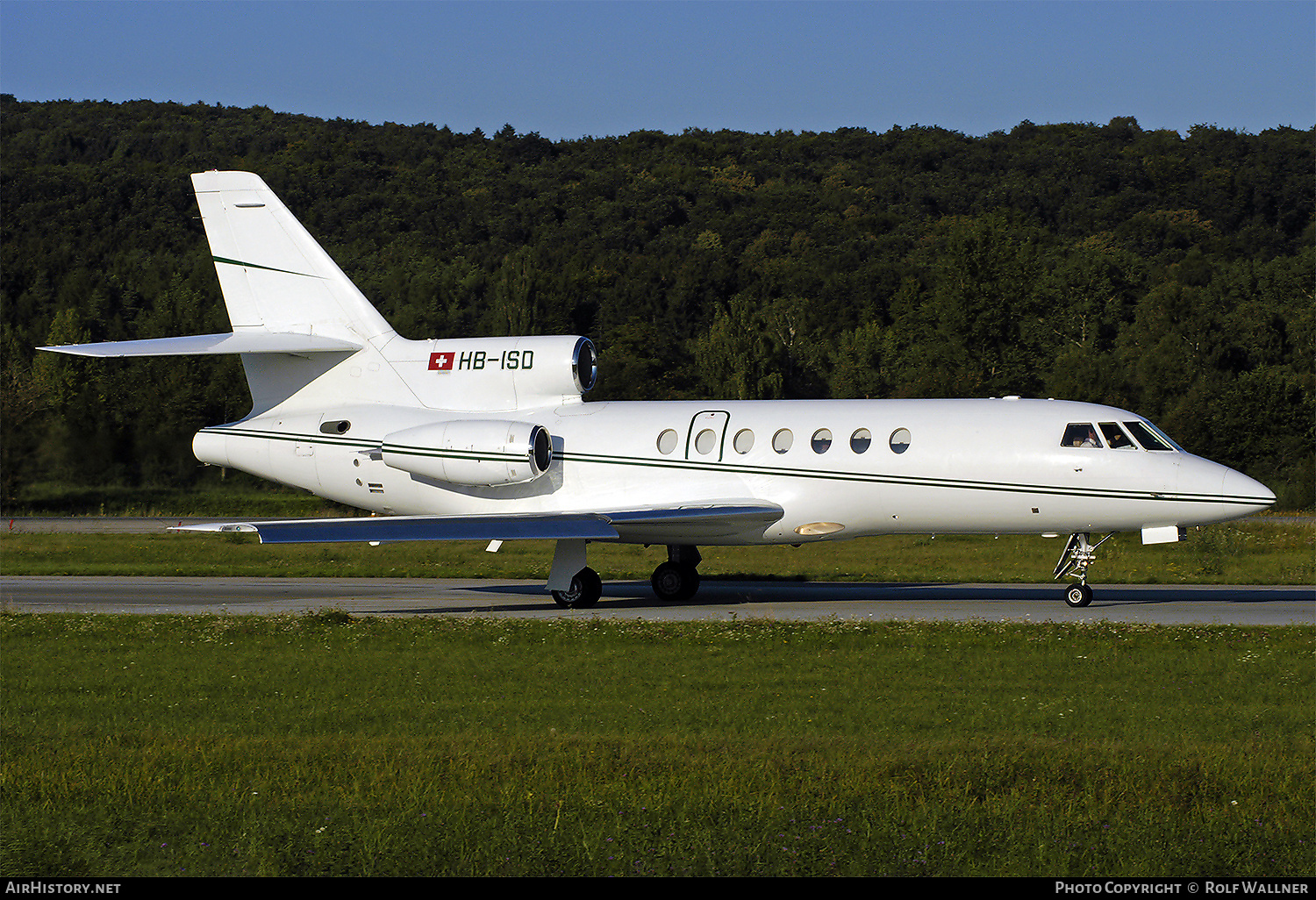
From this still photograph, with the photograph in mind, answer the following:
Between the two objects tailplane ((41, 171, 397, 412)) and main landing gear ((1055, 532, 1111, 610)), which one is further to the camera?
tailplane ((41, 171, 397, 412))

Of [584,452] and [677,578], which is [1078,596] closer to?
[677,578]

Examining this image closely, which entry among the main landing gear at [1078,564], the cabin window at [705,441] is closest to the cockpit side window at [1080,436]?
the main landing gear at [1078,564]

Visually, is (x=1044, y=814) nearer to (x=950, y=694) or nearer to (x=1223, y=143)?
(x=950, y=694)

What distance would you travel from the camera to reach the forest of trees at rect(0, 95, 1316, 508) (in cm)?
5831

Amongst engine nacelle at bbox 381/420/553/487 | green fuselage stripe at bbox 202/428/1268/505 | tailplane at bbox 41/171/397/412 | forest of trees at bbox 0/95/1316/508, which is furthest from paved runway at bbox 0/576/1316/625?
forest of trees at bbox 0/95/1316/508

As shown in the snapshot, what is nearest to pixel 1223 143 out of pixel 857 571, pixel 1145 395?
pixel 1145 395

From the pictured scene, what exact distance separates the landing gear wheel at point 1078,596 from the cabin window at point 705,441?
6.59 meters

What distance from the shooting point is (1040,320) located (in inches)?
2985

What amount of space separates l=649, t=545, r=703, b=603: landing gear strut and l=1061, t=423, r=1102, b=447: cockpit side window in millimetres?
7162

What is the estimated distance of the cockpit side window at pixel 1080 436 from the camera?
21266mm

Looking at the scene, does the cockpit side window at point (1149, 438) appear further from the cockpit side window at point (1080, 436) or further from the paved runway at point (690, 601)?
the paved runway at point (690, 601)

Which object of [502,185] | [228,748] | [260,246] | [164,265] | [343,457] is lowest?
[228,748]

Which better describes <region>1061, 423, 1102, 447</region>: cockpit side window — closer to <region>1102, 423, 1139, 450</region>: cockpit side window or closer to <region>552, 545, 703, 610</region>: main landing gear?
<region>1102, 423, 1139, 450</region>: cockpit side window

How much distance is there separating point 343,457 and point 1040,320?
192 ft
